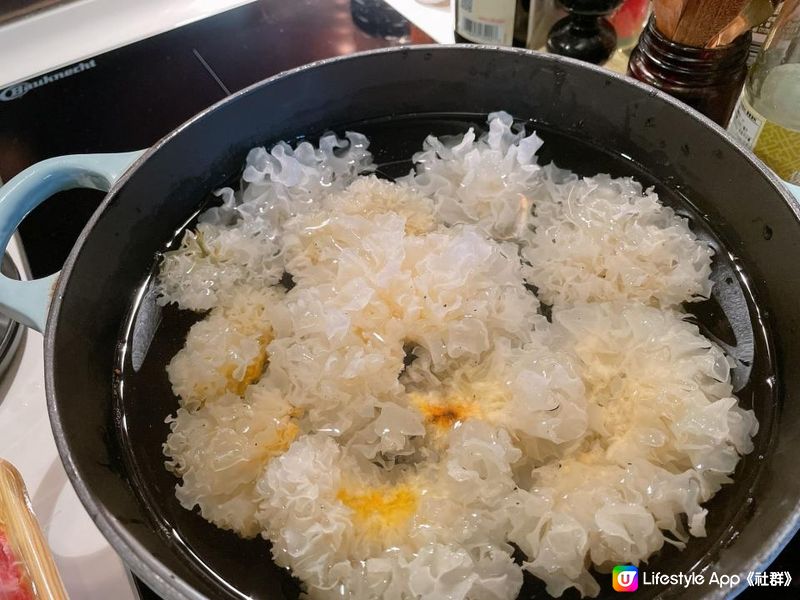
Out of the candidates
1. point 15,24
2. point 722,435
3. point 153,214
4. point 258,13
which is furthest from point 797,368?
point 15,24

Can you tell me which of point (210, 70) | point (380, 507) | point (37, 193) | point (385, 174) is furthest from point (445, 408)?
point (210, 70)

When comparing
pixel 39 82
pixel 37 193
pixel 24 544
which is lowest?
pixel 24 544

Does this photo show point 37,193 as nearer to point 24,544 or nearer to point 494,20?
point 24,544

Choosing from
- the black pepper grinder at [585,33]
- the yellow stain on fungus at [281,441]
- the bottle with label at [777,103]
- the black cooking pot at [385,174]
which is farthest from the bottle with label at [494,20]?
the yellow stain on fungus at [281,441]

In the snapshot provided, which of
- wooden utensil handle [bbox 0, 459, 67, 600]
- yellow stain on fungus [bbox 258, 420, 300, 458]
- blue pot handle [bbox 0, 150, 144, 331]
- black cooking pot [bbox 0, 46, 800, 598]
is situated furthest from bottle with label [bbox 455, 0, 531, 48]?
wooden utensil handle [bbox 0, 459, 67, 600]

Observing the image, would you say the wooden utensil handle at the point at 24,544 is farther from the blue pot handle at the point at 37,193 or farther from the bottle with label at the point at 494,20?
the bottle with label at the point at 494,20

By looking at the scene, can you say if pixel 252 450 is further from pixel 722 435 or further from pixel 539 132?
pixel 539 132

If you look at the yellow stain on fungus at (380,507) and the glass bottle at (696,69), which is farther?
the glass bottle at (696,69)
